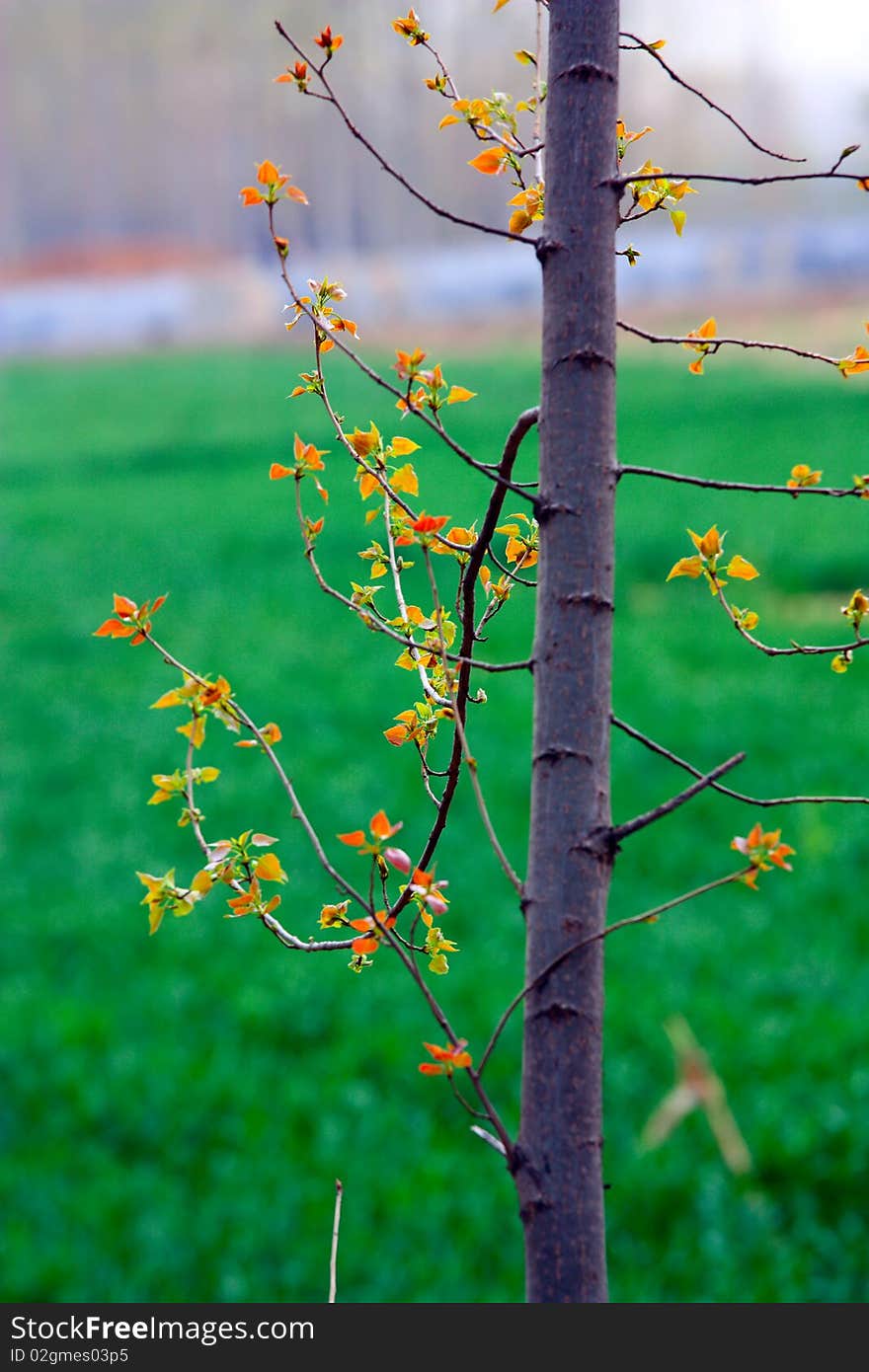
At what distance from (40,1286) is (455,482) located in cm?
1194

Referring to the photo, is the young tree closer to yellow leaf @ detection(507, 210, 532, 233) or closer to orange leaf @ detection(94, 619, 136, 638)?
orange leaf @ detection(94, 619, 136, 638)

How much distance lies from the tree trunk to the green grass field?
11.2 feet

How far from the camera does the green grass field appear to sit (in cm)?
442

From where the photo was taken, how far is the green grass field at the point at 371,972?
4422 mm

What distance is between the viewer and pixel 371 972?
21.5 ft

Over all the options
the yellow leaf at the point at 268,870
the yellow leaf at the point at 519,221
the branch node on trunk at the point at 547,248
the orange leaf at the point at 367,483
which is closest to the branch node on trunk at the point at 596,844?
the yellow leaf at the point at 268,870

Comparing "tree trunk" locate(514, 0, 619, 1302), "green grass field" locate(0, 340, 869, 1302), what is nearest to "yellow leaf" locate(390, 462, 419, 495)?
"tree trunk" locate(514, 0, 619, 1302)

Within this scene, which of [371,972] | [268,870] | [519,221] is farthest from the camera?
[371,972]

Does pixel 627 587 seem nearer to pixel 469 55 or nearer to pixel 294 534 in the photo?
pixel 294 534

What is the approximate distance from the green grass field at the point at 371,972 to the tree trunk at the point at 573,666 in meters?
3.42

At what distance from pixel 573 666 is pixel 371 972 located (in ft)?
19.1

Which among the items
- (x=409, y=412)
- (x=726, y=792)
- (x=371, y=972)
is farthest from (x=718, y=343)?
(x=371, y=972)

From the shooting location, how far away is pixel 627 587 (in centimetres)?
1236

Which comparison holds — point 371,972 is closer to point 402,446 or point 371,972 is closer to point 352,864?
point 352,864
